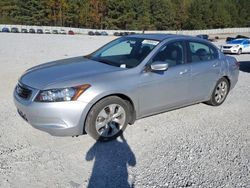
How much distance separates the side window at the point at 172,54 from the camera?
16.3ft

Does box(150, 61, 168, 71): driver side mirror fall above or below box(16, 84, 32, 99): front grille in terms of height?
above

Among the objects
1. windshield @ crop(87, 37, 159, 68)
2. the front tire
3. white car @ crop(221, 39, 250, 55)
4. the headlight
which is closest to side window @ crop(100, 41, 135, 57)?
windshield @ crop(87, 37, 159, 68)

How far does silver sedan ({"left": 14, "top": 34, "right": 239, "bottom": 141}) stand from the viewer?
3.99m

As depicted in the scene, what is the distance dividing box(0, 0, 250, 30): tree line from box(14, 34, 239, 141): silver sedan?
7272cm

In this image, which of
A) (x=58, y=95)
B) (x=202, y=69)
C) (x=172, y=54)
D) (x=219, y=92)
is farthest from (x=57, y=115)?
(x=219, y=92)

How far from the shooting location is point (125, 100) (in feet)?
14.9

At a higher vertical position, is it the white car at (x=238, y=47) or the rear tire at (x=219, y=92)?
the rear tire at (x=219, y=92)

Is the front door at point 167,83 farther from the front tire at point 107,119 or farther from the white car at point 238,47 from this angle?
the white car at point 238,47

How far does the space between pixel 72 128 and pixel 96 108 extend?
0.45m

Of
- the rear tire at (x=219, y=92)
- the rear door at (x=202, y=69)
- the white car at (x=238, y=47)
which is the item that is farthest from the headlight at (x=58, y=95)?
the white car at (x=238, y=47)

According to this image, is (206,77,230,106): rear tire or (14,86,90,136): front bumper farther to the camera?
(206,77,230,106): rear tire

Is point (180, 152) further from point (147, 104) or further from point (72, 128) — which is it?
point (72, 128)

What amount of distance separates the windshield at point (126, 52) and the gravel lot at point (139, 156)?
113cm

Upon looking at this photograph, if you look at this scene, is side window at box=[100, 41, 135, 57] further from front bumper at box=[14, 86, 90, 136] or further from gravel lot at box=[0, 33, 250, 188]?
front bumper at box=[14, 86, 90, 136]
